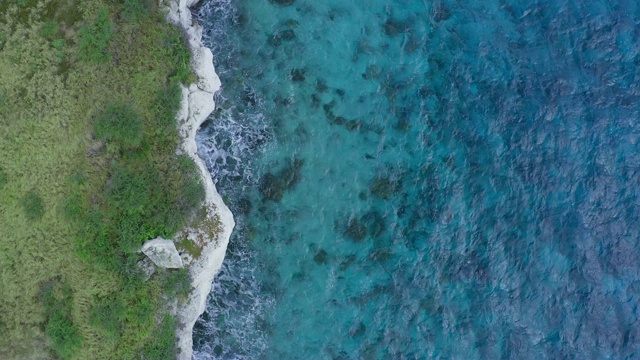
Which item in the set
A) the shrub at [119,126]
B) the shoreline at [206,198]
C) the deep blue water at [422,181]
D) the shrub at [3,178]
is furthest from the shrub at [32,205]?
the deep blue water at [422,181]

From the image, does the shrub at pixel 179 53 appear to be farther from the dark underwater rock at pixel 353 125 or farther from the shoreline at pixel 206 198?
the dark underwater rock at pixel 353 125

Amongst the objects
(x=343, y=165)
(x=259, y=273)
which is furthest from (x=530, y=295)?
(x=259, y=273)

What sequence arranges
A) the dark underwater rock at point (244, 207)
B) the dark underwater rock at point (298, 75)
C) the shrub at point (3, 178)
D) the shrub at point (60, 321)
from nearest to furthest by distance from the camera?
1. the shrub at point (3, 178)
2. the shrub at point (60, 321)
3. the dark underwater rock at point (244, 207)
4. the dark underwater rock at point (298, 75)

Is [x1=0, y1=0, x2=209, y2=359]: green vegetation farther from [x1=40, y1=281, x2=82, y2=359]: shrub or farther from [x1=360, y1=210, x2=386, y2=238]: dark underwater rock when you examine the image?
[x1=360, y1=210, x2=386, y2=238]: dark underwater rock

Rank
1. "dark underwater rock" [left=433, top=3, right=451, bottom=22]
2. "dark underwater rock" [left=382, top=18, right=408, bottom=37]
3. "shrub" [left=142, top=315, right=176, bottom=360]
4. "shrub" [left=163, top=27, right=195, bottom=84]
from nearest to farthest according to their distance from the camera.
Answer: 1. "shrub" [left=142, top=315, right=176, bottom=360]
2. "shrub" [left=163, top=27, right=195, bottom=84]
3. "dark underwater rock" [left=382, top=18, right=408, bottom=37]
4. "dark underwater rock" [left=433, top=3, right=451, bottom=22]

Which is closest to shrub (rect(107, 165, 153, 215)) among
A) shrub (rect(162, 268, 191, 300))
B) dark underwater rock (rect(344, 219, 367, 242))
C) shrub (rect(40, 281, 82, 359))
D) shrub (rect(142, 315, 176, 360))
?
shrub (rect(162, 268, 191, 300))

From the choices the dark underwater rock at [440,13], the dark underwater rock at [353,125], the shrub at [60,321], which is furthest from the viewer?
the dark underwater rock at [440,13]

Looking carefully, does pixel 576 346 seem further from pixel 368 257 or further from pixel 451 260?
pixel 368 257
